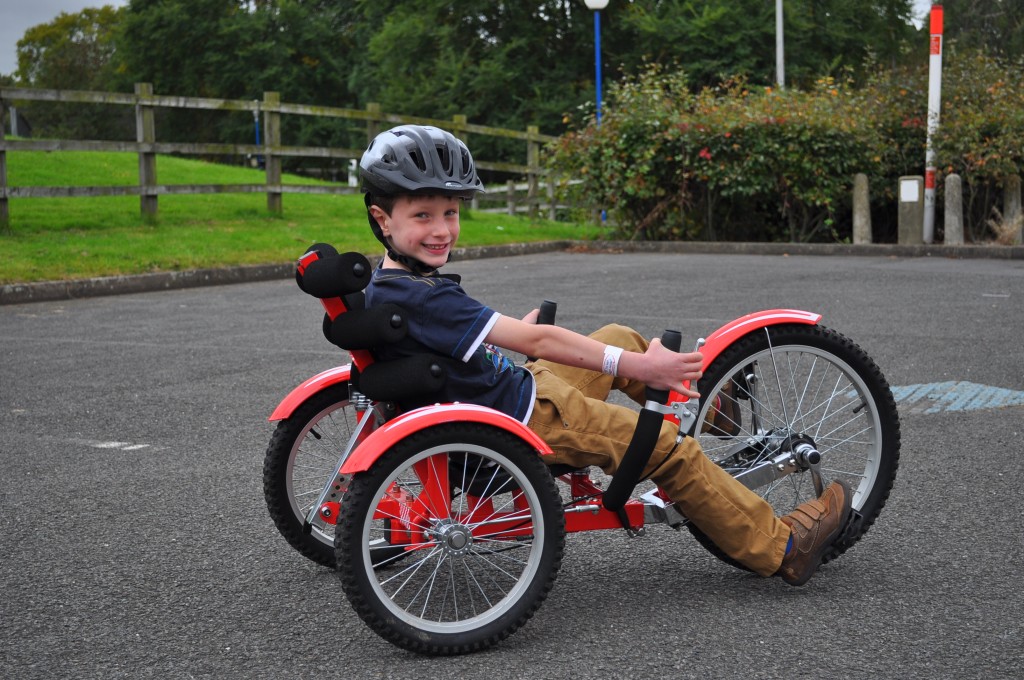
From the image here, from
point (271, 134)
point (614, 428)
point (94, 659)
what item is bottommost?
point (94, 659)

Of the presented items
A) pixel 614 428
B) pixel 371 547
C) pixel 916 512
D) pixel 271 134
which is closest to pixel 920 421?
pixel 916 512

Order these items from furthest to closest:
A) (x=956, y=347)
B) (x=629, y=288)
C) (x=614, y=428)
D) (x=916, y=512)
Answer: (x=629, y=288)
(x=956, y=347)
(x=916, y=512)
(x=614, y=428)

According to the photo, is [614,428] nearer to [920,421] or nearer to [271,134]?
[920,421]

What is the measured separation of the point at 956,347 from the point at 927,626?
15.9ft

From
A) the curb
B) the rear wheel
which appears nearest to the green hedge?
the curb

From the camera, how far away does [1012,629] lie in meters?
3.15

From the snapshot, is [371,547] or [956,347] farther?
[956,347]

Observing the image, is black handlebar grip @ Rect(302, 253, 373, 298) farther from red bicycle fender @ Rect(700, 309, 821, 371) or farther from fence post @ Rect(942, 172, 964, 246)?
fence post @ Rect(942, 172, 964, 246)

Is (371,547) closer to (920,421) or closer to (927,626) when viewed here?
(927,626)

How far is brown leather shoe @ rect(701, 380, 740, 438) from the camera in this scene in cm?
385

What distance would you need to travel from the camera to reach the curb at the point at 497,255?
11.1 meters

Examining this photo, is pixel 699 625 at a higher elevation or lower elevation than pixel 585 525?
lower

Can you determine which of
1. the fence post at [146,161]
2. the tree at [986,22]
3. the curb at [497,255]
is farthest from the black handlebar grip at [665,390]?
the tree at [986,22]

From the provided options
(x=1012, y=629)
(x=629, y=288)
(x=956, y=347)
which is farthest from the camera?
(x=629, y=288)
